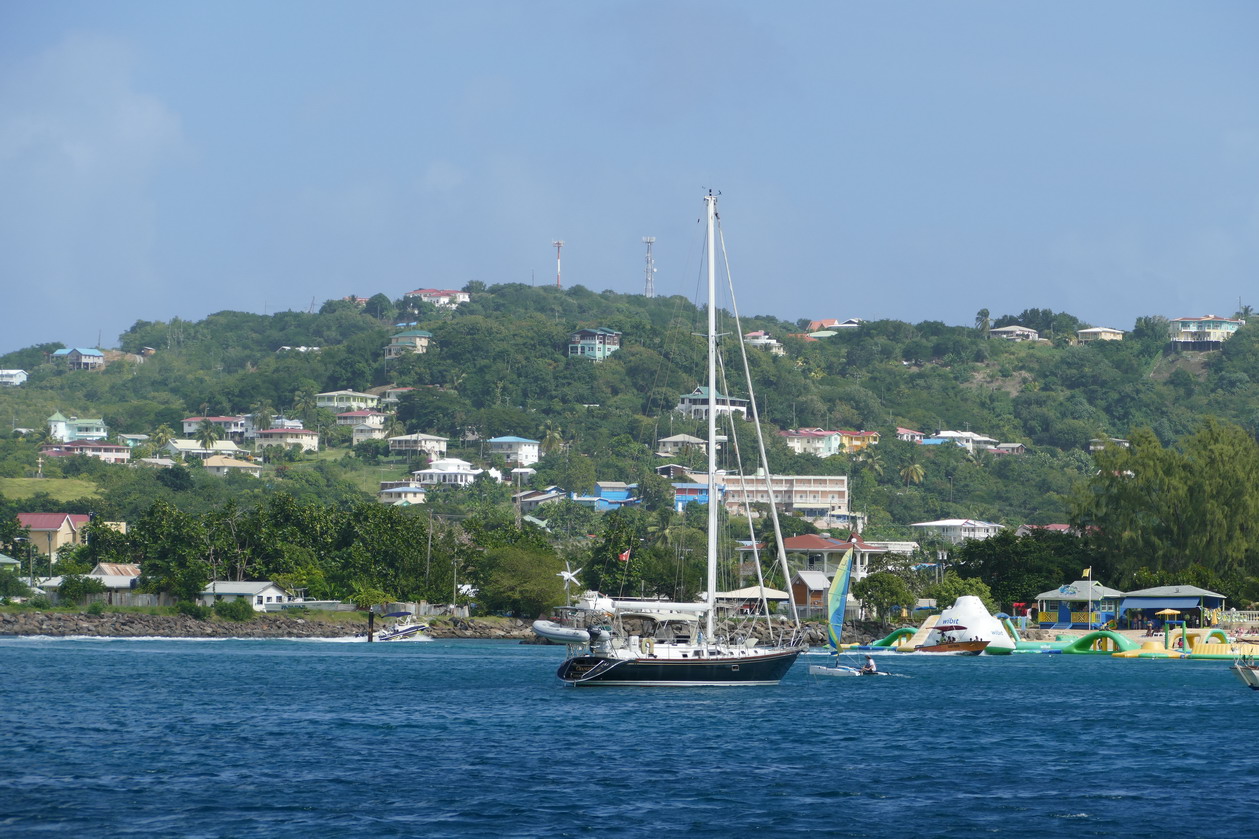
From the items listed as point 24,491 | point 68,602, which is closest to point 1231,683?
point 68,602

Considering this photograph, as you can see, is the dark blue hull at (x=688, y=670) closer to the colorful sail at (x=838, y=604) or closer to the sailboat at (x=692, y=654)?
the sailboat at (x=692, y=654)

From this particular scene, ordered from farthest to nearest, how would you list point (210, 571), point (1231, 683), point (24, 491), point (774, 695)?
point (24, 491), point (210, 571), point (1231, 683), point (774, 695)

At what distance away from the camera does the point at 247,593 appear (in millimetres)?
99812

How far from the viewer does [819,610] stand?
104 m

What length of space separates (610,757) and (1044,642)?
5390cm

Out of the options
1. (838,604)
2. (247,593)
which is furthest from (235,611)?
(838,604)

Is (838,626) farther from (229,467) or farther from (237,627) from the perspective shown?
(229,467)

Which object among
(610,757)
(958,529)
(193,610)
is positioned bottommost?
(610,757)

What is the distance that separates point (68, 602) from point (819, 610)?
166 feet

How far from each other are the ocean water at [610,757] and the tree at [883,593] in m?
36.7

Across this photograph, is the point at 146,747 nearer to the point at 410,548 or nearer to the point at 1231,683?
the point at 1231,683

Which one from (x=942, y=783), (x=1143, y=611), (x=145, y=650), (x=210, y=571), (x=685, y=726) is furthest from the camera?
(x=210, y=571)

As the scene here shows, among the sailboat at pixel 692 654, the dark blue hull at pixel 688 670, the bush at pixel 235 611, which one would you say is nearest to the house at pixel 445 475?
the bush at pixel 235 611

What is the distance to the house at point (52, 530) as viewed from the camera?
133000 mm
